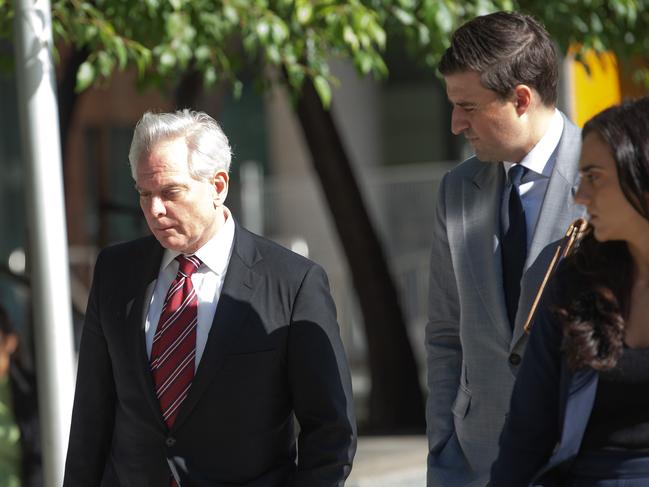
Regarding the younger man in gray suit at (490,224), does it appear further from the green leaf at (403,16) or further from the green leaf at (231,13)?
the green leaf at (403,16)

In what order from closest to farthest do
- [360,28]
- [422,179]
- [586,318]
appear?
[586,318]
[360,28]
[422,179]

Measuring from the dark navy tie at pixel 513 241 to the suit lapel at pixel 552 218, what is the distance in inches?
3.7

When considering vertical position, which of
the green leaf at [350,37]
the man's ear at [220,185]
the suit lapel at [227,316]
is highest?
the green leaf at [350,37]

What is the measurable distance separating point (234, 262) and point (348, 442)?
54cm

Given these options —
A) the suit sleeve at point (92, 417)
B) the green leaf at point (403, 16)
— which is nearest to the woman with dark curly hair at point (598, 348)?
the suit sleeve at point (92, 417)

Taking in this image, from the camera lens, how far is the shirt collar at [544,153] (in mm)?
3242

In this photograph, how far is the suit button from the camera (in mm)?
3186

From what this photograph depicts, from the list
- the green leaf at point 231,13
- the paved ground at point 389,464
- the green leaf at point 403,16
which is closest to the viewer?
the green leaf at point 231,13

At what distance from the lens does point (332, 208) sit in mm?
9969

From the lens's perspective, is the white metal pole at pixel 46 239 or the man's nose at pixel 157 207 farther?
the white metal pole at pixel 46 239

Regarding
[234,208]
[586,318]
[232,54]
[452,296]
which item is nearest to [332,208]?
[232,54]

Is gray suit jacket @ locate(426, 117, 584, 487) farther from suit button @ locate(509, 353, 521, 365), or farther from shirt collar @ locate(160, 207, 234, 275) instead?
shirt collar @ locate(160, 207, 234, 275)

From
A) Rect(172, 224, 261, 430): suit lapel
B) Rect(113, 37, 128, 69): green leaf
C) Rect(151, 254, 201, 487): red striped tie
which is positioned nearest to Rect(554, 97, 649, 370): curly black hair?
Rect(172, 224, 261, 430): suit lapel

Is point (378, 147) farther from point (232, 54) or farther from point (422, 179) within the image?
point (232, 54)
